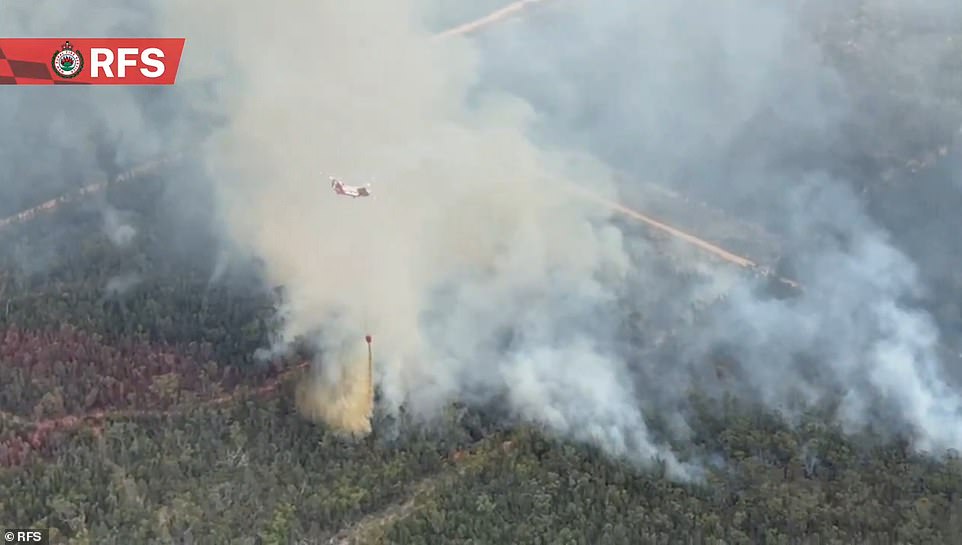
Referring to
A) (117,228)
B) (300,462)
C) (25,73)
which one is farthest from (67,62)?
(300,462)

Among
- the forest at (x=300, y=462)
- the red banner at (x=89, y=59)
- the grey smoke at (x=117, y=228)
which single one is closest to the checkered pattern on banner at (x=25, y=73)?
the red banner at (x=89, y=59)

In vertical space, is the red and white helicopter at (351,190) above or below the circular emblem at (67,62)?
below

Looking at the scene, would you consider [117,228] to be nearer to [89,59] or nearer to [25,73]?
[89,59]

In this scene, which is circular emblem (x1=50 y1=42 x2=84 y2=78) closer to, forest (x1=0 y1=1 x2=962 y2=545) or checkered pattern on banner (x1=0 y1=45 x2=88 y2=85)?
checkered pattern on banner (x1=0 y1=45 x2=88 y2=85)

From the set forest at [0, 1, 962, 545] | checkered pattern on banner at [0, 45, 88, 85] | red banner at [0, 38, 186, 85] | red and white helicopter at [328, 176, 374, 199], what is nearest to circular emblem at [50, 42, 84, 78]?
red banner at [0, 38, 186, 85]

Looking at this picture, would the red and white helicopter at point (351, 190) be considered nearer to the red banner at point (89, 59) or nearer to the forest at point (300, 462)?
the forest at point (300, 462)

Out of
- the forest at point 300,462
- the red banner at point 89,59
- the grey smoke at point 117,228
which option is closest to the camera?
the forest at point 300,462

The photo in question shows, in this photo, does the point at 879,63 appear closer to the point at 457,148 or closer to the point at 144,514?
the point at 457,148

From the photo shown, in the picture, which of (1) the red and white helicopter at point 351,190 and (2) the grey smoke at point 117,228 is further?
(2) the grey smoke at point 117,228
